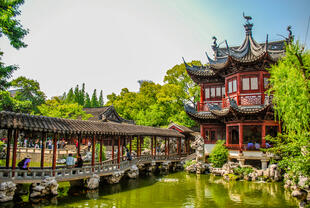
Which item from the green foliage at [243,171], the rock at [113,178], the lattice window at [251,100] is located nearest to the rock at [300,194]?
the green foliage at [243,171]

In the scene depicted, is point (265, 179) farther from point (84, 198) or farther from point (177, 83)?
point (177, 83)

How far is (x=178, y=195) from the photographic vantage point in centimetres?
1219

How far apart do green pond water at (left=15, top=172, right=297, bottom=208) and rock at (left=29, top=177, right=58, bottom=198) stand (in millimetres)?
515

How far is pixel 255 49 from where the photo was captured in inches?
770

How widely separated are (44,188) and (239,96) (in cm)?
1469

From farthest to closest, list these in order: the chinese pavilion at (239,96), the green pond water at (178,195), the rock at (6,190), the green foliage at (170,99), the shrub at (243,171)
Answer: the green foliage at (170,99), the chinese pavilion at (239,96), the shrub at (243,171), the green pond water at (178,195), the rock at (6,190)

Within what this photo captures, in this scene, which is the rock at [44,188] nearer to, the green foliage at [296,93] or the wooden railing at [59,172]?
the wooden railing at [59,172]

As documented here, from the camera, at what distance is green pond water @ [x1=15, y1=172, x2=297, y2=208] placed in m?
10.4

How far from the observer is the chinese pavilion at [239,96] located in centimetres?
1806

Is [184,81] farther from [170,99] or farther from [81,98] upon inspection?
[81,98]

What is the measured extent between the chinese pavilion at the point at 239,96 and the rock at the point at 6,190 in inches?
553

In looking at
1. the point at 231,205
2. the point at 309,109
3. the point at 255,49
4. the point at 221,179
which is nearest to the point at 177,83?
the point at 255,49

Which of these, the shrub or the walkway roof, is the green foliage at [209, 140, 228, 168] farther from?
the walkway roof

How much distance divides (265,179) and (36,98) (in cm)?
3011
